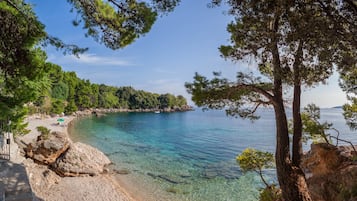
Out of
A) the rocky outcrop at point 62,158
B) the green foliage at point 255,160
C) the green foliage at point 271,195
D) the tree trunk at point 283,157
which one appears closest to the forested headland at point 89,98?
the rocky outcrop at point 62,158

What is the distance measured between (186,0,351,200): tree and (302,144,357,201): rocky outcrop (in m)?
1.98

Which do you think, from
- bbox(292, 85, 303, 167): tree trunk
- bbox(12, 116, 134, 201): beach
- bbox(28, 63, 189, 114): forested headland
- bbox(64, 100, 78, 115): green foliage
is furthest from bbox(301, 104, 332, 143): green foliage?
bbox(64, 100, 78, 115): green foliage

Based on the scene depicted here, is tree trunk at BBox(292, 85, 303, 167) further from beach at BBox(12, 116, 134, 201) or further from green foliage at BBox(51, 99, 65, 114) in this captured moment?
green foliage at BBox(51, 99, 65, 114)

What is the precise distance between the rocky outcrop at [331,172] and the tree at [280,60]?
1.98 m

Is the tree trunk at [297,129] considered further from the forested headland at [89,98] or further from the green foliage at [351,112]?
the forested headland at [89,98]

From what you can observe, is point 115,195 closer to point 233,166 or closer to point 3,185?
point 3,185

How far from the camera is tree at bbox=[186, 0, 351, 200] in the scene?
3.98 metres

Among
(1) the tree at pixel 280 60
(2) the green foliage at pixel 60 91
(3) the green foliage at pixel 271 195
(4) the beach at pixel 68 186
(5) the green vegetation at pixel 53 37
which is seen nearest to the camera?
(1) the tree at pixel 280 60

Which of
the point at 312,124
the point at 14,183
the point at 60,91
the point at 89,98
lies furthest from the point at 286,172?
the point at 89,98

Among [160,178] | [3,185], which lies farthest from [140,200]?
[3,185]

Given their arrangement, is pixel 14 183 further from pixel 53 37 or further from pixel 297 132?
pixel 297 132

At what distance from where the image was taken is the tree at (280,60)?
157 inches

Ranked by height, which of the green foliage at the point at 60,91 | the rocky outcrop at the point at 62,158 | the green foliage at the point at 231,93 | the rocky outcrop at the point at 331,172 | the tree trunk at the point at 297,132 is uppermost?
the green foliage at the point at 60,91

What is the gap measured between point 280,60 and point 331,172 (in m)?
4.46
